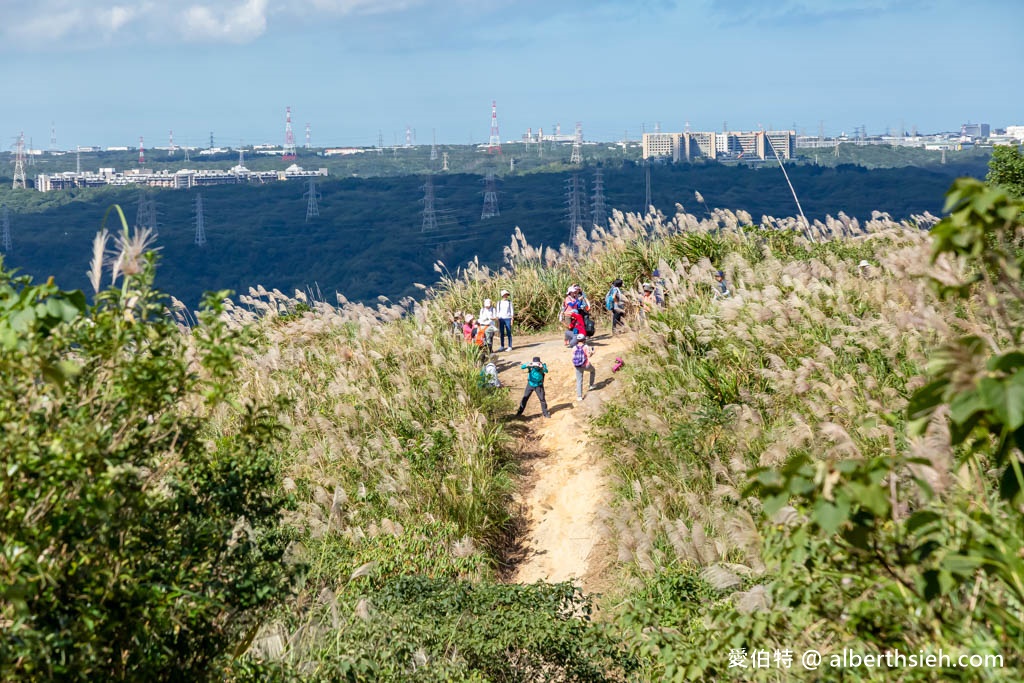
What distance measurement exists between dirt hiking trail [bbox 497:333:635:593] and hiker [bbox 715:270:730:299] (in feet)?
4.14

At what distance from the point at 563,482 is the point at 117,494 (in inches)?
312

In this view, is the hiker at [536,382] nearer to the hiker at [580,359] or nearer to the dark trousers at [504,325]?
the hiker at [580,359]

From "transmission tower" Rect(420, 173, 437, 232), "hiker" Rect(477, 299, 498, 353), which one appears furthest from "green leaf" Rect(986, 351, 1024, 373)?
"transmission tower" Rect(420, 173, 437, 232)

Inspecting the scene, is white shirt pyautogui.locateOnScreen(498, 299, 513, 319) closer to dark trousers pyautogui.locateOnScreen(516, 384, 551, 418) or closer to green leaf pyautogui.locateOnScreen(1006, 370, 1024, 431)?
dark trousers pyautogui.locateOnScreen(516, 384, 551, 418)

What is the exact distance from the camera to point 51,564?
2.91 meters

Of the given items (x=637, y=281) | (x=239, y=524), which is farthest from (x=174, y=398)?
(x=637, y=281)

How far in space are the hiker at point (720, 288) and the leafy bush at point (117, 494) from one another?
8.18m

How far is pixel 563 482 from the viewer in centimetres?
1054

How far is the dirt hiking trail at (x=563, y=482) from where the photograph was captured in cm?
930

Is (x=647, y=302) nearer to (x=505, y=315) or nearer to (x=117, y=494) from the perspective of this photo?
(x=505, y=315)

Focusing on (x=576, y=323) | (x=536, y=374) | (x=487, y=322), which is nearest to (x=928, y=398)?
(x=536, y=374)

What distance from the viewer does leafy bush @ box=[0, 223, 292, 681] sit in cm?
284

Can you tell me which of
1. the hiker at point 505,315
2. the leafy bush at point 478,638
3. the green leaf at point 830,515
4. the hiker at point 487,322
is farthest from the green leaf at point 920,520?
the hiker at point 505,315

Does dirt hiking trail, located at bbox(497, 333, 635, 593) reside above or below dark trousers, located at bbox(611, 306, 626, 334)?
below
